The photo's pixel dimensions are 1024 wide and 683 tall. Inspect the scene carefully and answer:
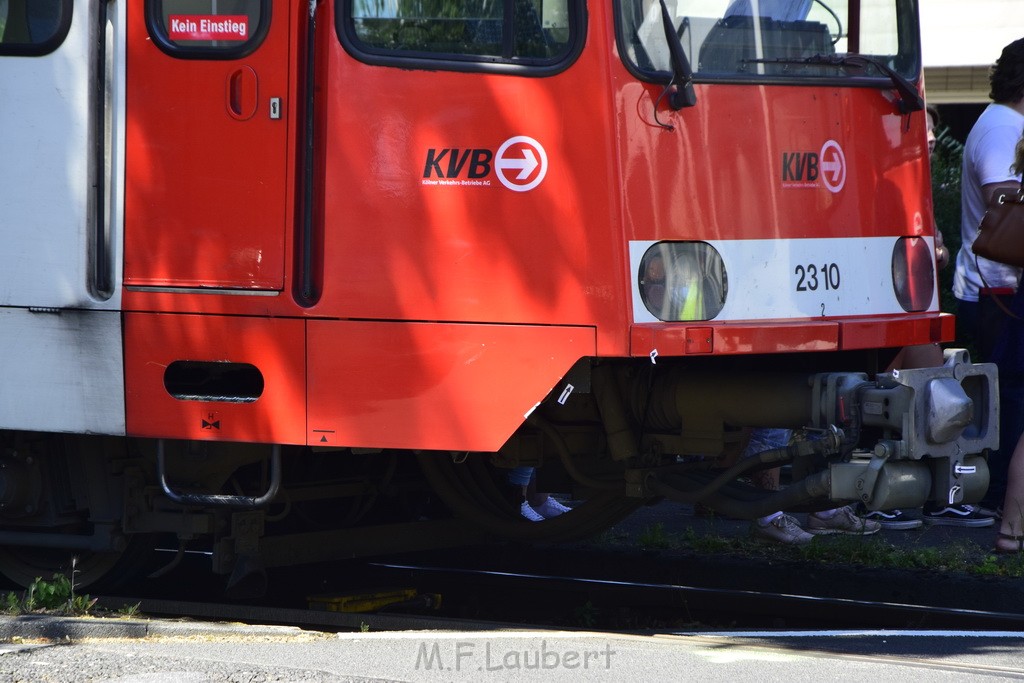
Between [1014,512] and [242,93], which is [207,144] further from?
→ [1014,512]

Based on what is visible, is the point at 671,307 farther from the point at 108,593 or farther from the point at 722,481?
the point at 108,593

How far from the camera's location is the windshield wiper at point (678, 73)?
5.07 metres

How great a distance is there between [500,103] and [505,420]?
1082 millimetres

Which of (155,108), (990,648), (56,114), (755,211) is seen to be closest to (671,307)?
(755,211)

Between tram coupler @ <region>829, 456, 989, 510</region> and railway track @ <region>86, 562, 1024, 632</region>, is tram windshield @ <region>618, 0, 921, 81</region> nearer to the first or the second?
tram coupler @ <region>829, 456, 989, 510</region>

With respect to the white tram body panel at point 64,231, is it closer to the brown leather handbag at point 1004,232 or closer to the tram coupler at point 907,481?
the tram coupler at point 907,481

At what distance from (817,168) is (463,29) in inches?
54.9

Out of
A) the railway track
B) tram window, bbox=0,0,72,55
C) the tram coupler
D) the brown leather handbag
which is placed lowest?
the railway track

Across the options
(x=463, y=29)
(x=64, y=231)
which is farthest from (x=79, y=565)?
(x=463, y=29)

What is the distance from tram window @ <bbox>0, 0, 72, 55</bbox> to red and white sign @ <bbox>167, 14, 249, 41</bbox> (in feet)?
1.40

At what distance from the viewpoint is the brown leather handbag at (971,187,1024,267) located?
20.3 ft

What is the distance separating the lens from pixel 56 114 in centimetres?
538

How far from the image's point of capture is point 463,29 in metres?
5.06

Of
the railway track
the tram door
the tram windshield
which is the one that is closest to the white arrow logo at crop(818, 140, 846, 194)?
the tram windshield
